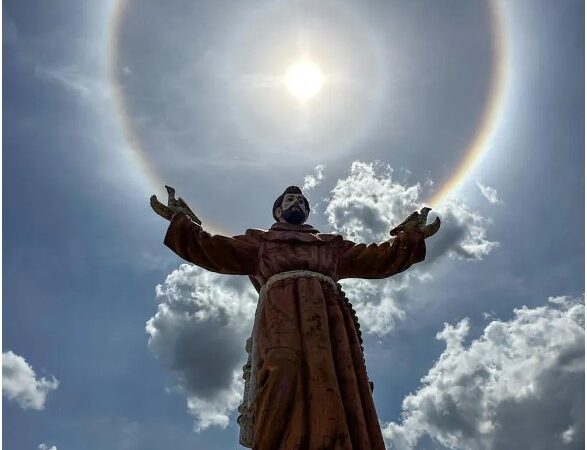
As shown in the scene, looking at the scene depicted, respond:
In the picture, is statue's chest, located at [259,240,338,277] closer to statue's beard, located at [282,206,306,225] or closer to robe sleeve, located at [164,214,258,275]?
robe sleeve, located at [164,214,258,275]

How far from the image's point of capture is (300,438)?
249 inches

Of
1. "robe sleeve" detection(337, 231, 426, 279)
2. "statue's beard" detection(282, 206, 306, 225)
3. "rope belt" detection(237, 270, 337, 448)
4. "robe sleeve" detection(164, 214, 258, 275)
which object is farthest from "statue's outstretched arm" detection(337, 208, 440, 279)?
"robe sleeve" detection(164, 214, 258, 275)

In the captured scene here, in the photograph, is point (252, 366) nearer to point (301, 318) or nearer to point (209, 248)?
point (301, 318)

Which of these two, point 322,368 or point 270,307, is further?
point 270,307

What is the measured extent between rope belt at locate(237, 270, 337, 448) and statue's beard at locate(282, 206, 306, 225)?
4.87 feet

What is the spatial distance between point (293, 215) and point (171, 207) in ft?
6.21

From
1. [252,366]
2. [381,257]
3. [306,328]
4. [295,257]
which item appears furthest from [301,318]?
[381,257]

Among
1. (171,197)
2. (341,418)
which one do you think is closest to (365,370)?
(341,418)

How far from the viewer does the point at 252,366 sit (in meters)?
7.55

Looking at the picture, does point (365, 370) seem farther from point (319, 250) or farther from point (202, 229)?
point (202, 229)

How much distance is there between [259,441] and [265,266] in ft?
8.60

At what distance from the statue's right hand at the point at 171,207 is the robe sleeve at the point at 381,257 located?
2.20m

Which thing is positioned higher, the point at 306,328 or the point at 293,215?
the point at 293,215

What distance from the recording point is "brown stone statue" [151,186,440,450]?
6.54 m
